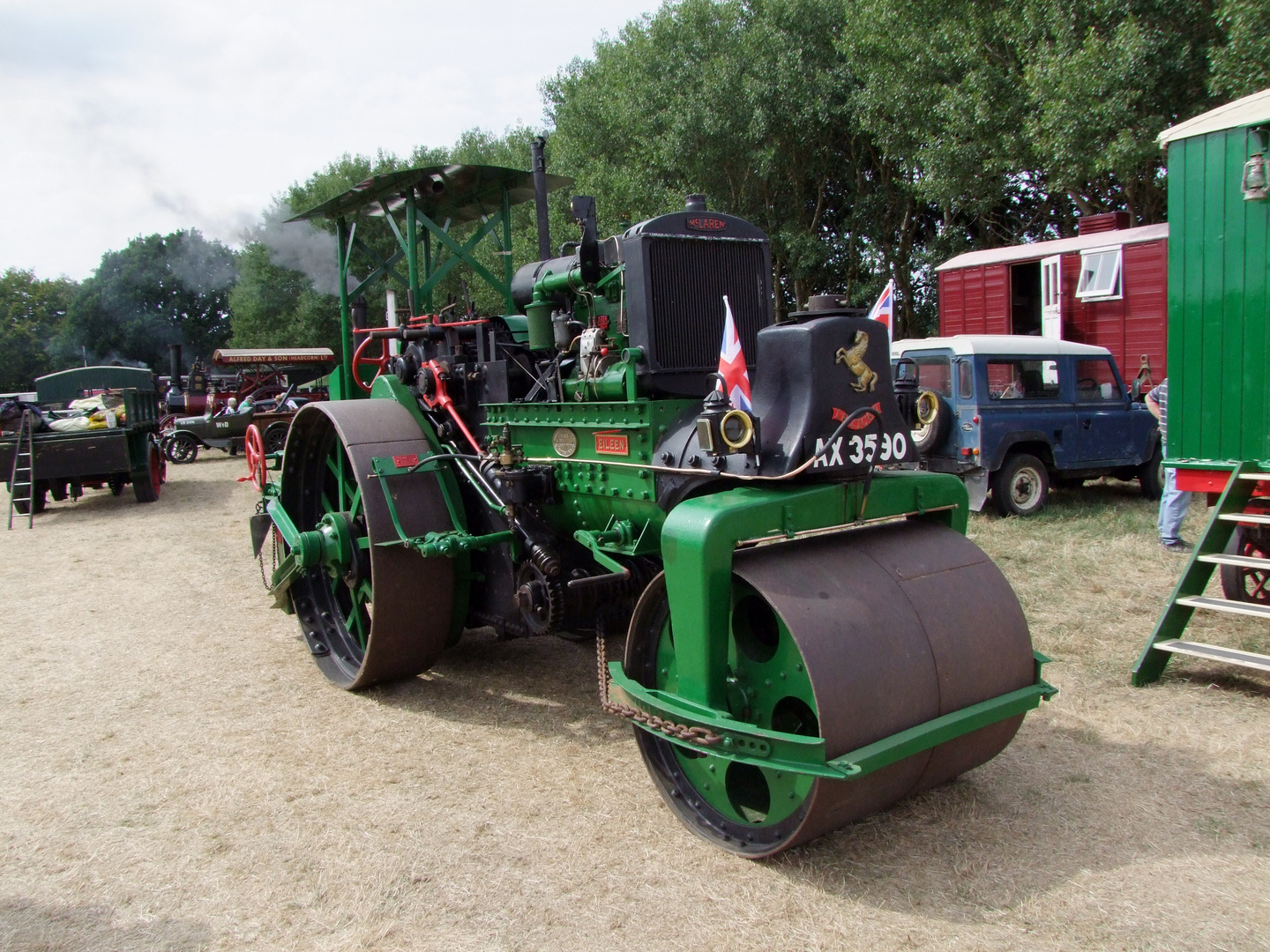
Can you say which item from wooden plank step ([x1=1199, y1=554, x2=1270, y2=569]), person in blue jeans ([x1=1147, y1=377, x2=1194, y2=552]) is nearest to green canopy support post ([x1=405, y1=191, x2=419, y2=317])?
wooden plank step ([x1=1199, y1=554, x2=1270, y2=569])

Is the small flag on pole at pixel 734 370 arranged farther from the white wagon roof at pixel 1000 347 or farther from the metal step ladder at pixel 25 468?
the metal step ladder at pixel 25 468

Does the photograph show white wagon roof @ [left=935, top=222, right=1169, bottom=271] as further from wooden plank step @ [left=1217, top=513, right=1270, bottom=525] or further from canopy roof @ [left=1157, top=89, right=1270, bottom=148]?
wooden plank step @ [left=1217, top=513, right=1270, bottom=525]

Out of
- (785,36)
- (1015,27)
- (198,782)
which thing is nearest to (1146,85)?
(1015,27)

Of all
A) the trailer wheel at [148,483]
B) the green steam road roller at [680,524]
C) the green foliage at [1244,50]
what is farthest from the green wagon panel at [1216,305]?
the trailer wheel at [148,483]

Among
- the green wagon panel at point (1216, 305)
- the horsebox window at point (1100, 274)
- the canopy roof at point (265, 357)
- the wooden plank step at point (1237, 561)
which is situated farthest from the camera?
the canopy roof at point (265, 357)

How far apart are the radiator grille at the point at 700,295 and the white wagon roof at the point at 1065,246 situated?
11.8 meters

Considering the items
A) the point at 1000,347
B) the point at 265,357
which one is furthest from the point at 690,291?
the point at 265,357

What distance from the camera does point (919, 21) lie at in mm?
16188

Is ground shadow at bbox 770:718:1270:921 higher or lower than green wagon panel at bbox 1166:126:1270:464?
lower

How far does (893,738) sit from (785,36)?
Answer: 61.7ft

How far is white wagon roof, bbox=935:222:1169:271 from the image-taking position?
14.1 meters

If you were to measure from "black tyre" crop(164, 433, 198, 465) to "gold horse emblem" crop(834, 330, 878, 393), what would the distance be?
1807 cm

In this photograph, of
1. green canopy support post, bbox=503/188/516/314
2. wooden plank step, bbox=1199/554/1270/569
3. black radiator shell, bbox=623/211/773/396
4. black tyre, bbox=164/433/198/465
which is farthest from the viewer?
black tyre, bbox=164/433/198/465

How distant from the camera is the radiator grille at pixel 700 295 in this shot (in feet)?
12.7
